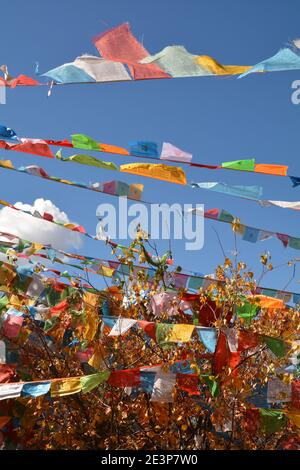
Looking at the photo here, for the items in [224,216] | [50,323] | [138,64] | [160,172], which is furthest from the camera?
[224,216]

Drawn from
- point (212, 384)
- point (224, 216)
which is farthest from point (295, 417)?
point (224, 216)

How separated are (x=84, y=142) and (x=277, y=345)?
3.02 m

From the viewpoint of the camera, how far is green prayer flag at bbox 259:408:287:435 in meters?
4.85

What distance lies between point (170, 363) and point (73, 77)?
2816mm

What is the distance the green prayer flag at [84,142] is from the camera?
570 centimetres

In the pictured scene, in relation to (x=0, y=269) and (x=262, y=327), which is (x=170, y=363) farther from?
(x=0, y=269)

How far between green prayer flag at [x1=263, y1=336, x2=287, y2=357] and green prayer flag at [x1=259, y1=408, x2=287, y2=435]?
2.09 ft

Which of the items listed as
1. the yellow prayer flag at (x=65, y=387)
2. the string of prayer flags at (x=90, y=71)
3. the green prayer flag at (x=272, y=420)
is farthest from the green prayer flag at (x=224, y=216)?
the string of prayer flags at (x=90, y=71)

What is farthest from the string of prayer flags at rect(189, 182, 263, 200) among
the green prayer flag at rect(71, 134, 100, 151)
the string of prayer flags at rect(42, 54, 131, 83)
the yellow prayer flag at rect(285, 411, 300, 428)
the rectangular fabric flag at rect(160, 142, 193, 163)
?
the yellow prayer flag at rect(285, 411, 300, 428)

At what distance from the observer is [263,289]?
333 inches

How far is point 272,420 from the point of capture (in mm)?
4863

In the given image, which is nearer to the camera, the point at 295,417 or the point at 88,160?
the point at 295,417

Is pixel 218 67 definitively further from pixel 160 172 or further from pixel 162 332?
pixel 162 332

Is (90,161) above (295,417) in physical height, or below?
above
